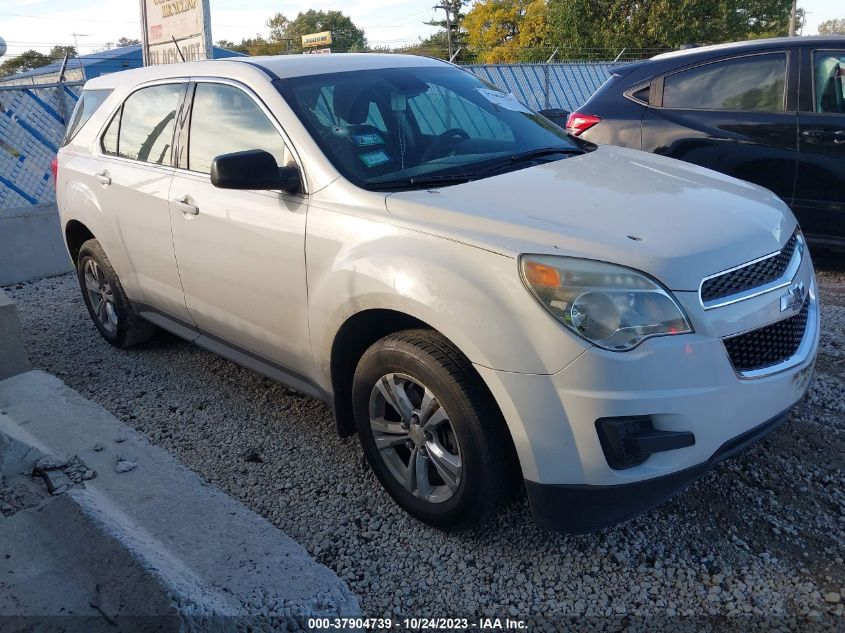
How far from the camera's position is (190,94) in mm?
4051

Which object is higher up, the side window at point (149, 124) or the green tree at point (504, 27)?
Result: the green tree at point (504, 27)

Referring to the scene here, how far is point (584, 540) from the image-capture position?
2.88m

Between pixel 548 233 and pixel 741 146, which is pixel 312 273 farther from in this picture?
pixel 741 146

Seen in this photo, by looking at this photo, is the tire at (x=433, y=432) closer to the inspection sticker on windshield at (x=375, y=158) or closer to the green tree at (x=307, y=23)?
the inspection sticker on windshield at (x=375, y=158)

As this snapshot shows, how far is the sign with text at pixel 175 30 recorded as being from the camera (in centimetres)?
916

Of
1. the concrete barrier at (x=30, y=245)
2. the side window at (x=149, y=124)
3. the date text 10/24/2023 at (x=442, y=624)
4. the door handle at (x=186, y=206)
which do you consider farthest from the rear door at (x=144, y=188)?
the concrete barrier at (x=30, y=245)

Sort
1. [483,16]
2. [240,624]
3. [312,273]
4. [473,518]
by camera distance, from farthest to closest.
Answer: [483,16]
[312,273]
[473,518]
[240,624]

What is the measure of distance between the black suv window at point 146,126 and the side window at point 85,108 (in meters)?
0.32

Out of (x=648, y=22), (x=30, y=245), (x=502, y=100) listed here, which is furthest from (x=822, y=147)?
(x=648, y=22)

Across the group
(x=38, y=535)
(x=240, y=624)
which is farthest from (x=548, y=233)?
(x=38, y=535)

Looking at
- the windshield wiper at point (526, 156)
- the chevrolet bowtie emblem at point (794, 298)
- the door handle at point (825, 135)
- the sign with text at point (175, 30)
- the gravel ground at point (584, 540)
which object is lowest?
the gravel ground at point (584, 540)

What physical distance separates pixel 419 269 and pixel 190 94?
2.12m

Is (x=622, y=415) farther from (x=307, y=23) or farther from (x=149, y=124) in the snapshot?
(x=307, y=23)

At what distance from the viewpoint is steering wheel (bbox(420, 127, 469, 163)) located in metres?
3.37
